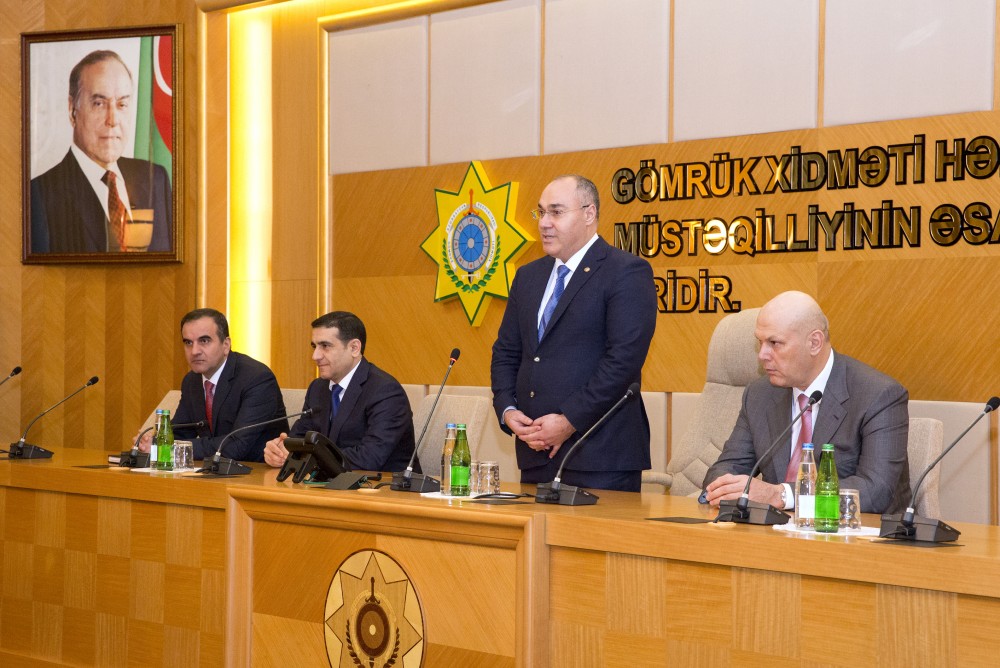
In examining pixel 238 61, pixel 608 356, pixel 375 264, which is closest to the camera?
pixel 608 356

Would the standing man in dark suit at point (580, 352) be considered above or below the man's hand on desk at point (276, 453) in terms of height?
above

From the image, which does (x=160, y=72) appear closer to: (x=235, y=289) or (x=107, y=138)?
(x=107, y=138)

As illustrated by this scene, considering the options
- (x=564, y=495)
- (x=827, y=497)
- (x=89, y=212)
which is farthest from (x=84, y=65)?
(x=827, y=497)

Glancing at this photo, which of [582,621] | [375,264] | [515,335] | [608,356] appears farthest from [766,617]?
[375,264]

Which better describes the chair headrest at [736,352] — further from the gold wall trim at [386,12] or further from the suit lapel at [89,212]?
the suit lapel at [89,212]

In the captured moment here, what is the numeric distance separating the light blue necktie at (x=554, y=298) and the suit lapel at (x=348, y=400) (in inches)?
31.4

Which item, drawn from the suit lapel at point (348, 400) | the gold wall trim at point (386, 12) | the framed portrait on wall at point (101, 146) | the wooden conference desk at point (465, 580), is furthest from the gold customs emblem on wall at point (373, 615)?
the framed portrait on wall at point (101, 146)

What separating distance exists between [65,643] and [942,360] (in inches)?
131

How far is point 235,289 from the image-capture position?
6.62m

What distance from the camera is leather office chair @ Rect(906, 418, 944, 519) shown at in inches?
119

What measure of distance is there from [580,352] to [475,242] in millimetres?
2381

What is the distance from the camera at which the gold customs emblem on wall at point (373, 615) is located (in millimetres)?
2822

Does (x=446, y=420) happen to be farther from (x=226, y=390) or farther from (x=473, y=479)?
(x=226, y=390)

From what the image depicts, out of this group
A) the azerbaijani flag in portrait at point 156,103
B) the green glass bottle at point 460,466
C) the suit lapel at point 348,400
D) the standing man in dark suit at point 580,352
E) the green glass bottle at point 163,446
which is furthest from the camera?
the azerbaijani flag in portrait at point 156,103
